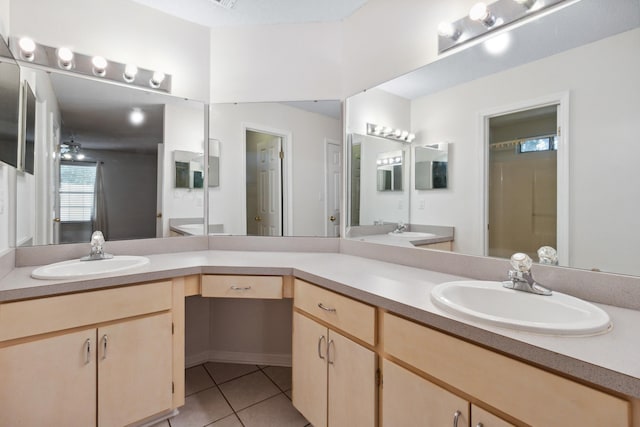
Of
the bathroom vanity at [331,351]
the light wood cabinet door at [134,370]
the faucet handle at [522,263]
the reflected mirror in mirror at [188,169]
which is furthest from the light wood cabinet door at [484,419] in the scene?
the reflected mirror in mirror at [188,169]

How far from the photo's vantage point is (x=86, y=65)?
68.6 inches

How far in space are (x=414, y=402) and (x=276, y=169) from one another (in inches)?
63.8

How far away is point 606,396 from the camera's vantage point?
61cm

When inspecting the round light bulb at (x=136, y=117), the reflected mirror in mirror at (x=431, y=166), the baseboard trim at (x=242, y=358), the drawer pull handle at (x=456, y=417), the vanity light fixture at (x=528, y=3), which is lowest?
the baseboard trim at (x=242, y=358)

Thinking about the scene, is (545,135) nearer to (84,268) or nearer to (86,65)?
(84,268)

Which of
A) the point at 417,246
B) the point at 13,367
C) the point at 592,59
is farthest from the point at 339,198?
the point at 13,367

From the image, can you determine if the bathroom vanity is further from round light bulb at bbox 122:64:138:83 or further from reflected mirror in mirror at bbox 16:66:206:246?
round light bulb at bbox 122:64:138:83

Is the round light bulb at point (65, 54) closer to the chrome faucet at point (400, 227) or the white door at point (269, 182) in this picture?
the white door at point (269, 182)

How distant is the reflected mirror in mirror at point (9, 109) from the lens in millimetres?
1186

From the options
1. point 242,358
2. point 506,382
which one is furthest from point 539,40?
point 242,358

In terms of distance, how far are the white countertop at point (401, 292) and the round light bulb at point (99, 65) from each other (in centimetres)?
114

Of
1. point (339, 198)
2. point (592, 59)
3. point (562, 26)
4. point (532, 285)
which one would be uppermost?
point (562, 26)

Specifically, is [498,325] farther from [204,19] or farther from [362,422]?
[204,19]

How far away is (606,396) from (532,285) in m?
0.48
